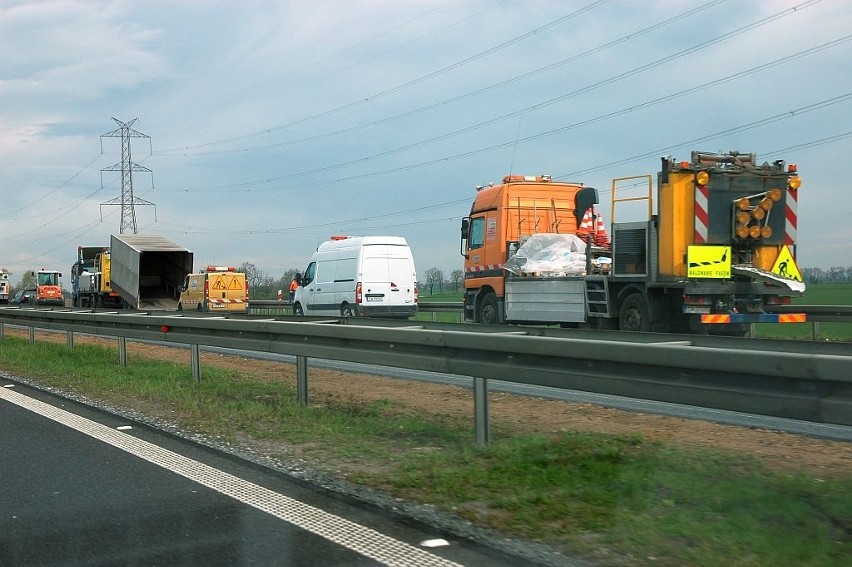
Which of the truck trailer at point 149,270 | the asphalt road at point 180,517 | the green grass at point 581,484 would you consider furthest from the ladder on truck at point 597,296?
the truck trailer at point 149,270

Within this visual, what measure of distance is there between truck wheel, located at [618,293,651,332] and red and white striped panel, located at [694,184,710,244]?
151cm

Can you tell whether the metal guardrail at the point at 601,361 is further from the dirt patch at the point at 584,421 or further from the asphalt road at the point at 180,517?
the asphalt road at the point at 180,517

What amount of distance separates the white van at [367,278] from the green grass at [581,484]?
17046 millimetres

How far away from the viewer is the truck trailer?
3925 centimetres

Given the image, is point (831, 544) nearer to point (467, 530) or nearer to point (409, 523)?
point (467, 530)

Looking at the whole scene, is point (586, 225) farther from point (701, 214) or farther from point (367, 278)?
point (367, 278)

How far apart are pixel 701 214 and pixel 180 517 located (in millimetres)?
11668

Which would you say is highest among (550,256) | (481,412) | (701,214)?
(701,214)

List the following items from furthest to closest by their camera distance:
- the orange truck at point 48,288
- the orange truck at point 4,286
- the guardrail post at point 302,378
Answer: the orange truck at point 4,286 → the orange truck at point 48,288 → the guardrail post at point 302,378

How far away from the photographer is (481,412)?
723 cm

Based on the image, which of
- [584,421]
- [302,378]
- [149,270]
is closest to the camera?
[584,421]

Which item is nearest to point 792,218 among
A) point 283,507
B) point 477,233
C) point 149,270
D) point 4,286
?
point 477,233

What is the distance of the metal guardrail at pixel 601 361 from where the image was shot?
4.80 m

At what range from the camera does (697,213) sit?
49.5ft
